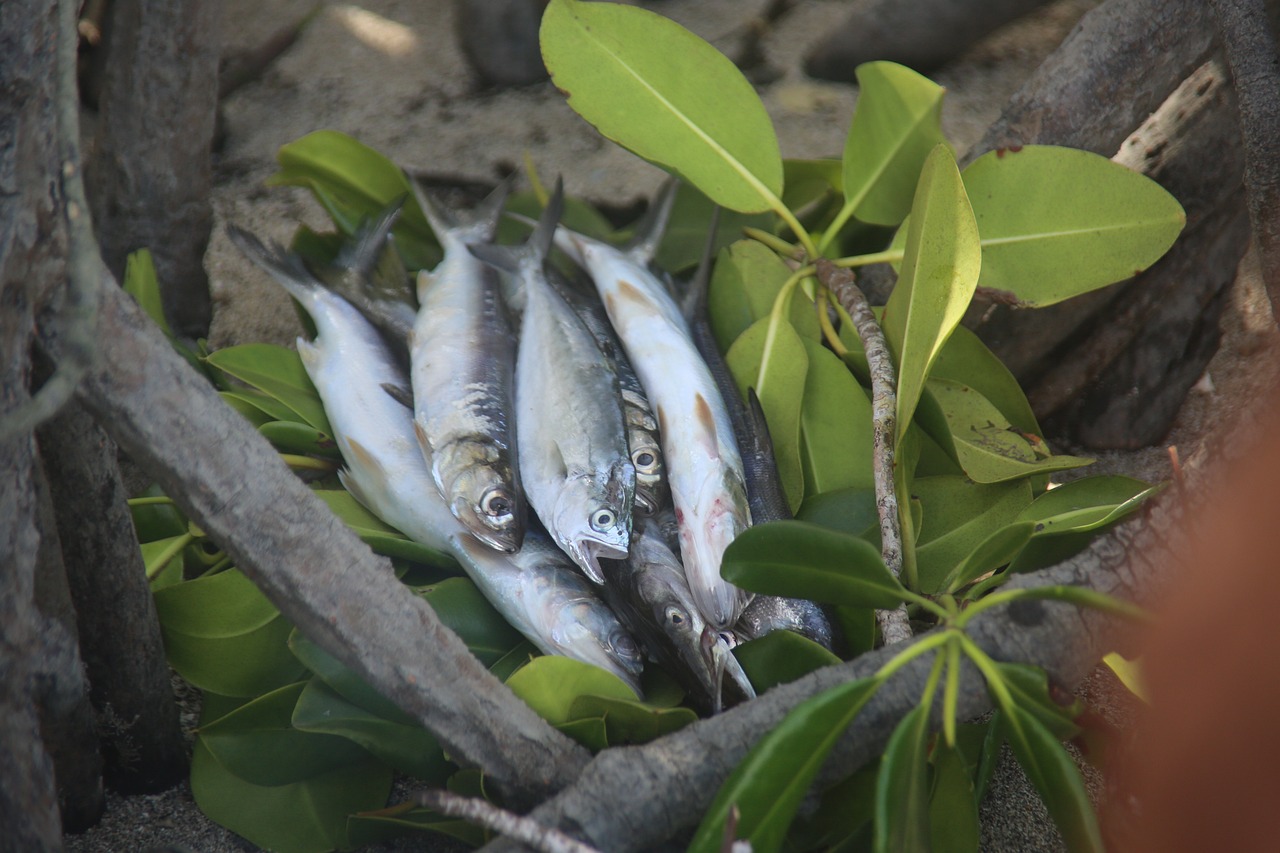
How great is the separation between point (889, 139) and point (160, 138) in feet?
4.47

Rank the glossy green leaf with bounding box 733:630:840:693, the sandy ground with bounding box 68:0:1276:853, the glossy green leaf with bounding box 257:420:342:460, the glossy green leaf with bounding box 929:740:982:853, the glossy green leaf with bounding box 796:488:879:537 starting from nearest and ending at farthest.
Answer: the glossy green leaf with bounding box 929:740:982:853
the glossy green leaf with bounding box 733:630:840:693
the glossy green leaf with bounding box 796:488:879:537
the glossy green leaf with bounding box 257:420:342:460
the sandy ground with bounding box 68:0:1276:853

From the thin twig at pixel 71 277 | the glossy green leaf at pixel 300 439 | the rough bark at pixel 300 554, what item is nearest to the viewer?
the thin twig at pixel 71 277

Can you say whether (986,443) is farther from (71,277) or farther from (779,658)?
(71,277)

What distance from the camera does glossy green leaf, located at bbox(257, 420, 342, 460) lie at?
1.50 meters

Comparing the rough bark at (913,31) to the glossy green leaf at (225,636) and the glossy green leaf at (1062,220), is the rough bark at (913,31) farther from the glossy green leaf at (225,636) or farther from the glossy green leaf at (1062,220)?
the glossy green leaf at (225,636)

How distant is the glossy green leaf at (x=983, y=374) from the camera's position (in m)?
1.54

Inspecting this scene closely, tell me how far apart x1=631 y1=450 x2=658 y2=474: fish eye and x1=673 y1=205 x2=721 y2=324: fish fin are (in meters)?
0.32

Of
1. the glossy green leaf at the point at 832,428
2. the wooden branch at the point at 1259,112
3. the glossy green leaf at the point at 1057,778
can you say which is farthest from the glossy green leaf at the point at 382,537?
the wooden branch at the point at 1259,112

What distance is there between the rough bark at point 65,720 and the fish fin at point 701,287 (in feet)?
3.37

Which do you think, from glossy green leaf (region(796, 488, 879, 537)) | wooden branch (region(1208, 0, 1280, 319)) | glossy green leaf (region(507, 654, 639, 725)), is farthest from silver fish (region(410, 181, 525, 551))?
wooden branch (region(1208, 0, 1280, 319))

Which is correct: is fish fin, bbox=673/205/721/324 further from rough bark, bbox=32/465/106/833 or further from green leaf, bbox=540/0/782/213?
rough bark, bbox=32/465/106/833

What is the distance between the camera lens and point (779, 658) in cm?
117

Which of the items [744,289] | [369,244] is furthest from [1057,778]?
[369,244]

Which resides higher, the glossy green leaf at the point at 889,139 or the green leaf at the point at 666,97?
the glossy green leaf at the point at 889,139
